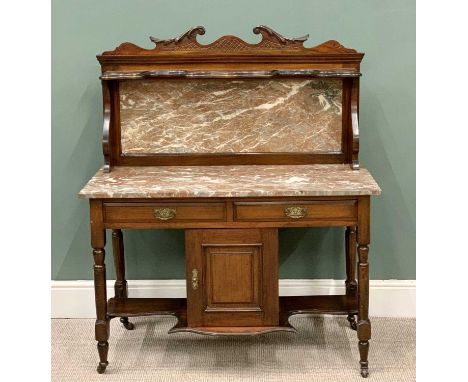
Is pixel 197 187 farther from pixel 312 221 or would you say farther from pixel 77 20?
pixel 77 20

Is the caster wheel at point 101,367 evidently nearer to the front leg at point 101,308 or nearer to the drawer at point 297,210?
the front leg at point 101,308

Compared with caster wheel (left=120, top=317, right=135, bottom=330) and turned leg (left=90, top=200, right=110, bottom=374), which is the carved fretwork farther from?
Answer: caster wheel (left=120, top=317, right=135, bottom=330)

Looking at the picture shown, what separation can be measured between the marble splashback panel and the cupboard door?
1.85 feet

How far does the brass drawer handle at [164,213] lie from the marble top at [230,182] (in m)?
0.07

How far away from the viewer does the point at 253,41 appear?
351 centimetres

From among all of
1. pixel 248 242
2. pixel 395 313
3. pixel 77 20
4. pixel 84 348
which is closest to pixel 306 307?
pixel 248 242

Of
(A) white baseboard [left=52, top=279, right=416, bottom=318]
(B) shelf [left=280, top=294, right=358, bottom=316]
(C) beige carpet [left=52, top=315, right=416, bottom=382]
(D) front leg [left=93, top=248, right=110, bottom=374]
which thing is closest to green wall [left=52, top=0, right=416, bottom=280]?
(A) white baseboard [left=52, top=279, right=416, bottom=318]

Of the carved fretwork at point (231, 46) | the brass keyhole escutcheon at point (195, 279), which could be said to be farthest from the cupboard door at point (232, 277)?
the carved fretwork at point (231, 46)

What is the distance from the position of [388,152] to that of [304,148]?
449mm

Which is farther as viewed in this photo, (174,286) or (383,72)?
(174,286)

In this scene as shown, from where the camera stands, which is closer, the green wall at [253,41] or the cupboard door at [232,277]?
the cupboard door at [232,277]

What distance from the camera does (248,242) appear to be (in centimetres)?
305

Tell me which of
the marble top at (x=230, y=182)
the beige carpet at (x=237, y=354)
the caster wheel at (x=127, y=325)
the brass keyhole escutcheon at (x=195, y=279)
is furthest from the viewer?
the caster wheel at (x=127, y=325)

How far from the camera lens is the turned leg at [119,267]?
140 inches
